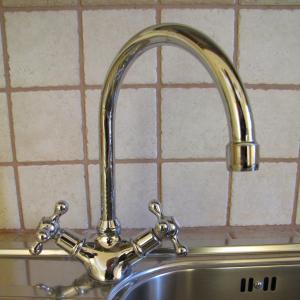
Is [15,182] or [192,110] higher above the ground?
[192,110]

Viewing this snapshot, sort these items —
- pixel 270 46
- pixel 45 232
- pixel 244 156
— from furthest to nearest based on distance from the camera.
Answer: pixel 270 46 → pixel 45 232 → pixel 244 156

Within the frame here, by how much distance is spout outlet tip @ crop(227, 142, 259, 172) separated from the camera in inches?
10.4

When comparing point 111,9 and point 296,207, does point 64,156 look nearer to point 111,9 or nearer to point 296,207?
point 111,9

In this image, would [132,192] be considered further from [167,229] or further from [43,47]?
[43,47]

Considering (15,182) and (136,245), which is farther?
(15,182)

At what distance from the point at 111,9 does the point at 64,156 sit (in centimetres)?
25

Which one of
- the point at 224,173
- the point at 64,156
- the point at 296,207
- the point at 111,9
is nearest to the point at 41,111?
the point at 64,156

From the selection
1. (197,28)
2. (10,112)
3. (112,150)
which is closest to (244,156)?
(112,150)

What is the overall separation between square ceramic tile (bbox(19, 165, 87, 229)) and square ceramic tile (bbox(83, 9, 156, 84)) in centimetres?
16

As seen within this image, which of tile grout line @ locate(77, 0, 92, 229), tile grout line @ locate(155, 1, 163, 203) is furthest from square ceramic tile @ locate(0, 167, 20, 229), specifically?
tile grout line @ locate(155, 1, 163, 203)

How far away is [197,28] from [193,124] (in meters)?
0.16

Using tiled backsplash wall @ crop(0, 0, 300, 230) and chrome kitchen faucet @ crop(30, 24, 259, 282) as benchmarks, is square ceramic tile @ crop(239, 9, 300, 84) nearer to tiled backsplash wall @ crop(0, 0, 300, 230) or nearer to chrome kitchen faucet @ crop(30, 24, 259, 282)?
tiled backsplash wall @ crop(0, 0, 300, 230)

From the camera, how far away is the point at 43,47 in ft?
1.53

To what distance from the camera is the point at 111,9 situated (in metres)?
0.46
